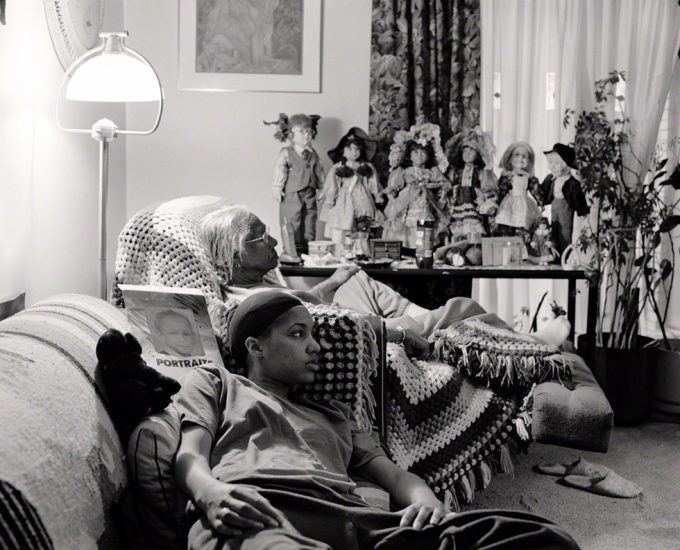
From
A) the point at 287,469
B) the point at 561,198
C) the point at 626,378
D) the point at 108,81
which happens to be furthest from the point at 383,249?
the point at 287,469

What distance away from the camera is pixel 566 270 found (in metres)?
3.83

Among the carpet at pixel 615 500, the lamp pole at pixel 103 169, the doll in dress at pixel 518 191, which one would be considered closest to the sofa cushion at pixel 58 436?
the lamp pole at pixel 103 169

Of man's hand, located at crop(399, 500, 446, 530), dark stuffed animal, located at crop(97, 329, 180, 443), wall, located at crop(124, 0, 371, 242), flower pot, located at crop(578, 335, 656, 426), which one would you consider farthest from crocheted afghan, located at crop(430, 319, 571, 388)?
wall, located at crop(124, 0, 371, 242)

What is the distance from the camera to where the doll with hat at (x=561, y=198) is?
4.04 m

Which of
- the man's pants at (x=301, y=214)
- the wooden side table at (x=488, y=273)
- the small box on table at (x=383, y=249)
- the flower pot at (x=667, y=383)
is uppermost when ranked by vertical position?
the man's pants at (x=301, y=214)

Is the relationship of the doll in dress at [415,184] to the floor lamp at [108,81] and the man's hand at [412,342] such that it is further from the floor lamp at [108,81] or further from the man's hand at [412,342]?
the floor lamp at [108,81]

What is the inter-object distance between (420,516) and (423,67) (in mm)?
3269

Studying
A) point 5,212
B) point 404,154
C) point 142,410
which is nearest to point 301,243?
point 404,154

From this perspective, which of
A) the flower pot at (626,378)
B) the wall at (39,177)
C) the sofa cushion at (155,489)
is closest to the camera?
the sofa cushion at (155,489)

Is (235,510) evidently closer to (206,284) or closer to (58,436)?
(58,436)

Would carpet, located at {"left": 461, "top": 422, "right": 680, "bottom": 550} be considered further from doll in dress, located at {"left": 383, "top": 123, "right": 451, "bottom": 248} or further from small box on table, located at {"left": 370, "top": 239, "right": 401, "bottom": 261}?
doll in dress, located at {"left": 383, "top": 123, "right": 451, "bottom": 248}

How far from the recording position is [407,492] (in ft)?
5.49

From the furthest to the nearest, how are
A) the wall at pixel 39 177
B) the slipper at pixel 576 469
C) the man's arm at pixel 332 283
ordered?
the man's arm at pixel 332 283
the slipper at pixel 576 469
the wall at pixel 39 177

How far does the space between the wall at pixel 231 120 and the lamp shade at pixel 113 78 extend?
4.67 ft
